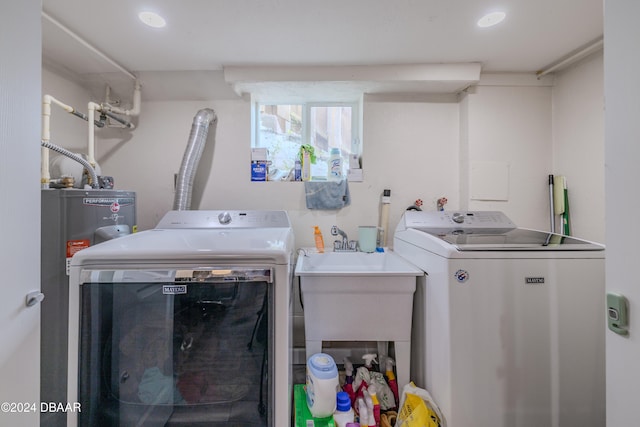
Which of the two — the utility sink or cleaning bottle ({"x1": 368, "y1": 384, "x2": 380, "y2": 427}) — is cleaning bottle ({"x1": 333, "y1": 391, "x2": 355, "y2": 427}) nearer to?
cleaning bottle ({"x1": 368, "y1": 384, "x2": 380, "y2": 427})

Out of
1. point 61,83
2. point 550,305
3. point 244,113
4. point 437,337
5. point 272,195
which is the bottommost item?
point 437,337

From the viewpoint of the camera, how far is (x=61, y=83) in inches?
72.9

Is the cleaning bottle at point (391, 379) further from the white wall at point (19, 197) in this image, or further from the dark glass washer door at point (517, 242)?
the white wall at point (19, 197)

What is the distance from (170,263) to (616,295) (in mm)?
1288

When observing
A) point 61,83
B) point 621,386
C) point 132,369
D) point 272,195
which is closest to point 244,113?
point 272,195

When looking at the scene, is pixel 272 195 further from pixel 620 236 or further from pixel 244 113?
pixel 620 236

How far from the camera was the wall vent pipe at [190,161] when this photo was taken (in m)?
1.87

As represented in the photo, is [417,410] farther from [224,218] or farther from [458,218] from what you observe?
[224,218]

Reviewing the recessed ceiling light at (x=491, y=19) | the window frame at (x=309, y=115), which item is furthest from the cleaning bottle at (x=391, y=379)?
the recessed ceiling light at (x=491, y=19)

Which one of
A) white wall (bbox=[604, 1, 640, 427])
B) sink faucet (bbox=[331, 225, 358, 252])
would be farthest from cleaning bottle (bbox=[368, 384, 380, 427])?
white wall (bbox=[604, 1, 640, 427])

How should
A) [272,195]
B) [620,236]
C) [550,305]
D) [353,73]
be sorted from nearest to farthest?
[620,236]
[550,305]
[353,73]
[272,195]

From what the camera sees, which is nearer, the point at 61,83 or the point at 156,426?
the point at 156,426

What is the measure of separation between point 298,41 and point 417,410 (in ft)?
6.88

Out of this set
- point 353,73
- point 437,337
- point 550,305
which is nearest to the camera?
point 550,305
